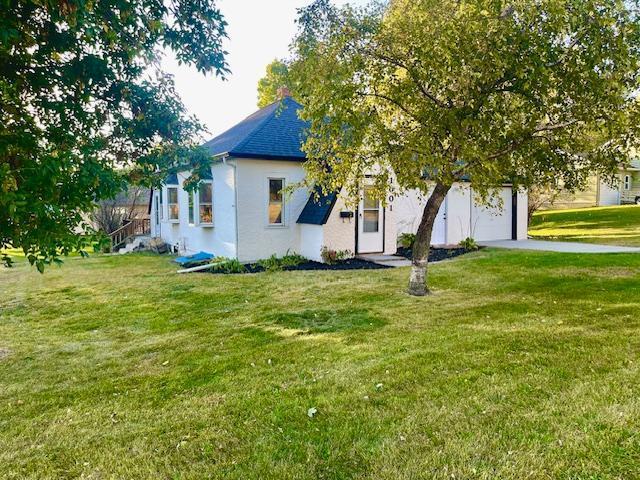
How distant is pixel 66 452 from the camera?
3.14 m

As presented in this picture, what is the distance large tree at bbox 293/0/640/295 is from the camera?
216 inches

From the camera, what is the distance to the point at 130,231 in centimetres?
2164

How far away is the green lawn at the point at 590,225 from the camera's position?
58.9 ft

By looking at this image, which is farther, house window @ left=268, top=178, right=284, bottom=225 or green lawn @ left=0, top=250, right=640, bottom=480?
house window @ left=268, top=178, right=284, bottom=225

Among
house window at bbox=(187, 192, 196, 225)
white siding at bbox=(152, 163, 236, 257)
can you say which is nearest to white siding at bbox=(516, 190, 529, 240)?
white siding at bbox=(152, 163, 236, 257)

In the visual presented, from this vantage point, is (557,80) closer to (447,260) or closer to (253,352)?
(253,352)

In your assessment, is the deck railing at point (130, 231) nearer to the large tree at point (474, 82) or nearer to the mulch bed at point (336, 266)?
the mulch bed at point (336, 266)

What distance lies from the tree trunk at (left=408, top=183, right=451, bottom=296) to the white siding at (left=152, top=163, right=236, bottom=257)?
6199mm

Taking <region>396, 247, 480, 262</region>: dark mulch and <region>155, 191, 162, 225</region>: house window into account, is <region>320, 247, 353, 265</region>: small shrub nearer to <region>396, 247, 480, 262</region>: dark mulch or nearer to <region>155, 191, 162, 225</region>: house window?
<region>396, 247, 480, 262</region>: dark mulch

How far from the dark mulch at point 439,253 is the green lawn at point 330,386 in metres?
4.71

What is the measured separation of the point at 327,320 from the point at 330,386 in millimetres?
2563

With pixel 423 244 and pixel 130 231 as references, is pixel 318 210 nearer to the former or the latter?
pixel 423 244

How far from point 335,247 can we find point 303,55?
6862mm

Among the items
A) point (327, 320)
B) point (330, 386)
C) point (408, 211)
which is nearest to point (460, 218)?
point (408, 211)
